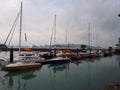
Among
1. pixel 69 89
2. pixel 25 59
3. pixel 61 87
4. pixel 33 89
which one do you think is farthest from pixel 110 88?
pixel 25 59

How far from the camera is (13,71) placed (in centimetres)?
3072

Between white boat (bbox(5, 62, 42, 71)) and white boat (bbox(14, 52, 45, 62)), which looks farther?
white boat (bbox(14, 52, 45, 62))

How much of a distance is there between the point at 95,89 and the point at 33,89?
6.57 m

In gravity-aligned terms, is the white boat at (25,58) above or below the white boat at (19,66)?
above

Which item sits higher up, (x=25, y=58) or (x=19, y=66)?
(x=25, y=58)

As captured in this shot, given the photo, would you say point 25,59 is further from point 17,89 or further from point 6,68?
point 17,89

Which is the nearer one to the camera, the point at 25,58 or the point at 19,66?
the point at 19,66

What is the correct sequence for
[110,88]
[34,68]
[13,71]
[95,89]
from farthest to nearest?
[34,68], [13,71], [95,89], [110,88]

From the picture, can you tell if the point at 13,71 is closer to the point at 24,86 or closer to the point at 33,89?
the point at 24,86

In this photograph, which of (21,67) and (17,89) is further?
(21,67)

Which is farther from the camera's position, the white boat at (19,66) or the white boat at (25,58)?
the white boat at (25,58)

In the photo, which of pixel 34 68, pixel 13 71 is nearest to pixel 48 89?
pixel 13 71

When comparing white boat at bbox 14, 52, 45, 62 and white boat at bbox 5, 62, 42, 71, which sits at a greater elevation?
white boat at bbox 14, 52, 45, 62

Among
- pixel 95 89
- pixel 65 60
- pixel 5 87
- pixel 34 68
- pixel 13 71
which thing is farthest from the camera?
pixel 65 60
